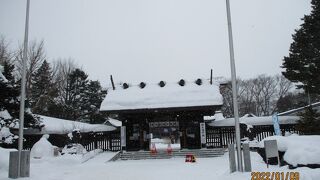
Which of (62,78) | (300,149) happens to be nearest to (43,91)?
(62,78)

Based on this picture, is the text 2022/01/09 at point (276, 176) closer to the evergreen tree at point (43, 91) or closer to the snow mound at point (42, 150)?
the snow mound at point (42, 150)

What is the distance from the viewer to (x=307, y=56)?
2166 cm

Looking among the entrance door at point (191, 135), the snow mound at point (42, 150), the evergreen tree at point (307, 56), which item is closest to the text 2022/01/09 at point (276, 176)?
the evergreen tree at point (307, 56)

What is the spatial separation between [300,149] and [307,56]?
1270 cm

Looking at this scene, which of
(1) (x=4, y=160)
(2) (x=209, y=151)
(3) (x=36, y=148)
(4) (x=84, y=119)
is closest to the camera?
(1) (x=4, y=160)

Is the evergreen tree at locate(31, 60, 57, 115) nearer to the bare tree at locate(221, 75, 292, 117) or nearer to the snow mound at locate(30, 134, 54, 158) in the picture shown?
the snow mound at locate(30, 134, 54, 158)

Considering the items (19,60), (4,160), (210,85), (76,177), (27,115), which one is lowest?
(76,177)

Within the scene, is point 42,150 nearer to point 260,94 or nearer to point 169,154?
point 169,154

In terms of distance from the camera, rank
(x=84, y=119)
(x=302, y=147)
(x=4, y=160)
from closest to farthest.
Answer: (x=302, y=147) → (x=4, y=160) → (x=84, y=119)

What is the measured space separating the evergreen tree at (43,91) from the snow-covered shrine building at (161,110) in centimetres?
1285

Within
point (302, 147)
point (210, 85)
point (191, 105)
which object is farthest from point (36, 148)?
point (302, 147)

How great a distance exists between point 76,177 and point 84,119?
109 feet

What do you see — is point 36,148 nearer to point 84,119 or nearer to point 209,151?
point 209,151

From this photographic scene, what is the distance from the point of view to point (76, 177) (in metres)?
13.2
